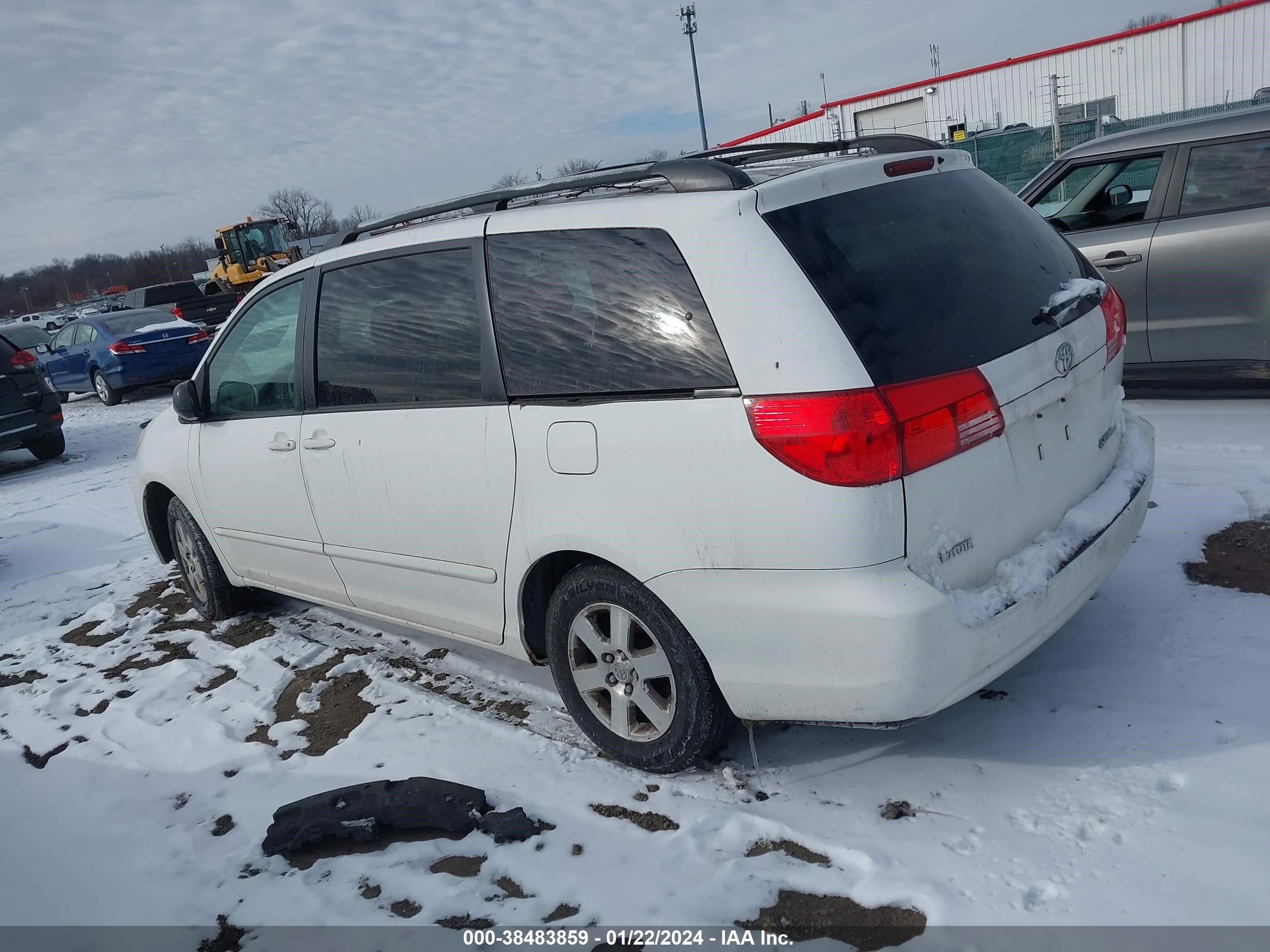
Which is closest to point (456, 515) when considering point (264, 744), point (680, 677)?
point (680, 677)

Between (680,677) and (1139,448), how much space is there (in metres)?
1.89

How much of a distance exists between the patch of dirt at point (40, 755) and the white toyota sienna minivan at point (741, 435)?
1.55 m

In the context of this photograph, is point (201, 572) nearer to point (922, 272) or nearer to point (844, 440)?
point (844, 440)

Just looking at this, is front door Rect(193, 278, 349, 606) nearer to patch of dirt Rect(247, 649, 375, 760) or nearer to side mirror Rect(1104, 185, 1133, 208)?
patch of dirt Rect(247, 649, 375, 760)

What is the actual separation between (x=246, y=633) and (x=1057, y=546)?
4093 millimetres

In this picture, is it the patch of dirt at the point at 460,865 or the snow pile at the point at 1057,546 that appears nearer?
the snow pile at the point at 1057,546

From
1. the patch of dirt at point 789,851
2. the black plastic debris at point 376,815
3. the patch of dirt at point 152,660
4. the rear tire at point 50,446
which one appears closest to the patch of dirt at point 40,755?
the patch of dirt at point 152,660

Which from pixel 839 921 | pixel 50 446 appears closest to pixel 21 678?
pixel 839 921

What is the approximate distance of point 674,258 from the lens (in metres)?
2.86

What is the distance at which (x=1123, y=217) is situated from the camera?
6566 mm

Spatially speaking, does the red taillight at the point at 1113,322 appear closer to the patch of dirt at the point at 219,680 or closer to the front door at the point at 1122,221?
the front door at the point at 1122,221

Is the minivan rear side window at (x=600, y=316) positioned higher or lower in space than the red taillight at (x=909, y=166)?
lower

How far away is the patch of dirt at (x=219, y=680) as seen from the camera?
4.52 meters

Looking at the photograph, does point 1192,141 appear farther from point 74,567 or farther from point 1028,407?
point 74,567
